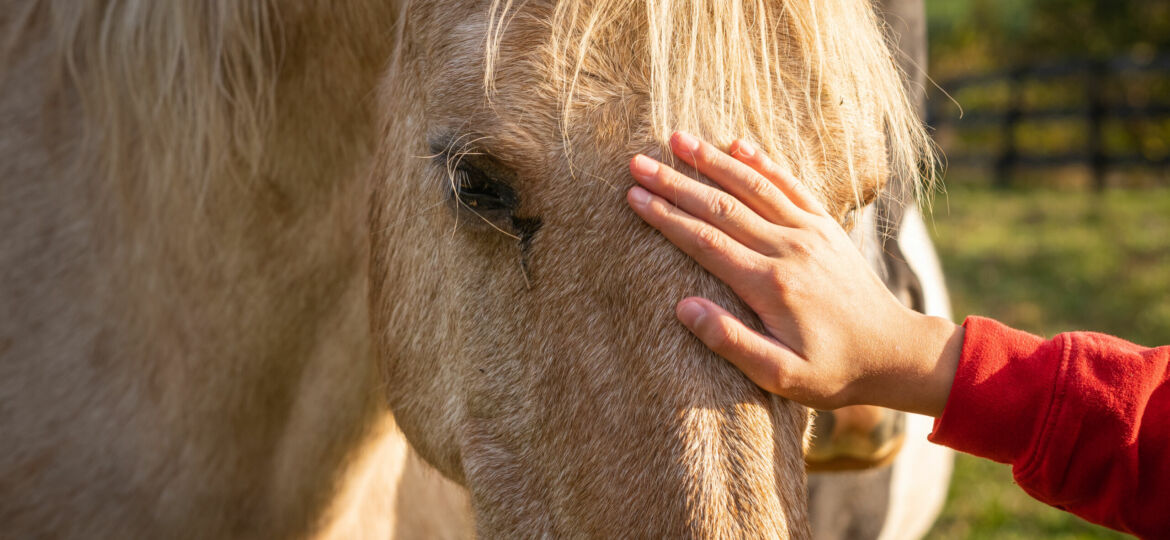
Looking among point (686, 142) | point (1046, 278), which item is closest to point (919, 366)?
point (686, 142)

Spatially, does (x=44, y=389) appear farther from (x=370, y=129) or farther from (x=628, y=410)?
(x=628, y=410)

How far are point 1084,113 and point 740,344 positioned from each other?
43.6 ft

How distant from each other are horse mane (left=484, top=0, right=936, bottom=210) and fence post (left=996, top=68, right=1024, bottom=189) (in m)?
12.9

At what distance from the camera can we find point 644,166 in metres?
1.13

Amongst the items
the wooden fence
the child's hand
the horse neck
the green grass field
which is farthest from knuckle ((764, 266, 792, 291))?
the wooden fence

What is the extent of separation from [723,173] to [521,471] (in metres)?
0.52

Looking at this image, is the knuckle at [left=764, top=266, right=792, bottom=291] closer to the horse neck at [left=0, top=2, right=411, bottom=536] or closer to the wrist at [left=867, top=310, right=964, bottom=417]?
the wrist at [left=867, top=310, right=964, bottom=417]

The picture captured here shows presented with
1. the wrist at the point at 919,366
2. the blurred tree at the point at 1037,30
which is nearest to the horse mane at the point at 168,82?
the wrist at the point at 919,366

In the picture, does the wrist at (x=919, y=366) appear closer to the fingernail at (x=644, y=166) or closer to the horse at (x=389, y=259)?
the horse at (x=389, y=259)

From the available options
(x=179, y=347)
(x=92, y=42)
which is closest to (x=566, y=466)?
(x=179, y=347)

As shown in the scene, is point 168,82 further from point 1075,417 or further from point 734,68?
point 1075,417

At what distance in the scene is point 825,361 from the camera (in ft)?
3.86

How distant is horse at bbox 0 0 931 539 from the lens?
1.15 metres

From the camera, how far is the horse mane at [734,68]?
1.16 m
